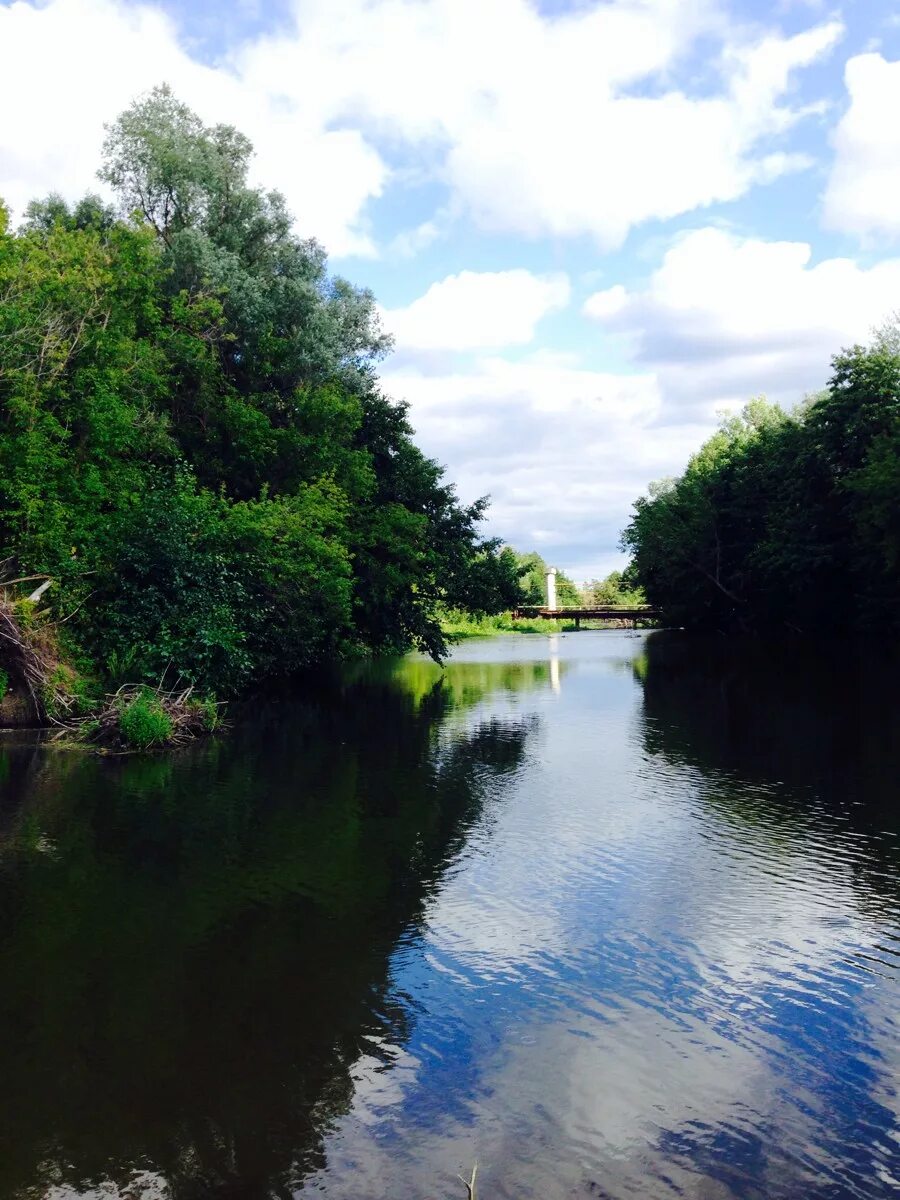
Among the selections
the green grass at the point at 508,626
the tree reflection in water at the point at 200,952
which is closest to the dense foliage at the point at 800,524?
the green grass at the point at 508,626

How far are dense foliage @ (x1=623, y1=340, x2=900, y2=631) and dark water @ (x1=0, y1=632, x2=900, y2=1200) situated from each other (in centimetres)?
3402

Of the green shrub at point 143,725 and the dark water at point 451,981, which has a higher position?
the green shrub at point 143,725

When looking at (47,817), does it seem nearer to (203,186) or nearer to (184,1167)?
(184,1167)

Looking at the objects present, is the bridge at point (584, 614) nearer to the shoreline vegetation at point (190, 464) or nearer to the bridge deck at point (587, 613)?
the bridge deck at point (587, 613)

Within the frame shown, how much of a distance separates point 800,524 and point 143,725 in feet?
146

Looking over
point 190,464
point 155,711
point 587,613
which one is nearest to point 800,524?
point 190,464

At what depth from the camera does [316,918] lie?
9375mm

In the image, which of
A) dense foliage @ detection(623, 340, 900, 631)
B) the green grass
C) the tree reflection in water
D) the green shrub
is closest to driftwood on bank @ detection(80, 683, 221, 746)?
the green shrub

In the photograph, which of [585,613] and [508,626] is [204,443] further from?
[585,613]

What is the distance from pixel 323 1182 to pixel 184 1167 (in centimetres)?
79

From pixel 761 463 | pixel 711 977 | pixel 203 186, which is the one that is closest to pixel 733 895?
pixel 711 977

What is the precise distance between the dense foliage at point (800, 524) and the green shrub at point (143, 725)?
33915 millimetres

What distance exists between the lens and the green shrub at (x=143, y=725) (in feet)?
63.6

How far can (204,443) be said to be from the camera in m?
31.7
